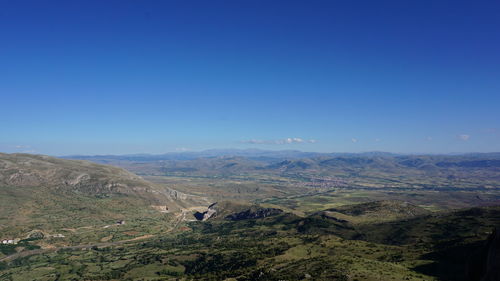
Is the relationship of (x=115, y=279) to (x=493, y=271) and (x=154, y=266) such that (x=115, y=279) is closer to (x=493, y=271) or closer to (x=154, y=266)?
(x=154, y=266)

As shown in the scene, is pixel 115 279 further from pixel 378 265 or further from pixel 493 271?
pixel 493 271

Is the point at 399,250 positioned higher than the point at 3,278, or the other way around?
the point at 399,250

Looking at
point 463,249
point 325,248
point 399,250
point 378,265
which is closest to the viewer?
point 378,265

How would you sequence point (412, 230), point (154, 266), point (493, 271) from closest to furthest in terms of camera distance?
point (493, 271), point (154, 266), point (412, 230)

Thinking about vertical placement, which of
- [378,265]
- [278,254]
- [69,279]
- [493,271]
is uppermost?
[493,271]

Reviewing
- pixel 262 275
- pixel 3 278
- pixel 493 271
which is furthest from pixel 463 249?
pixel 3 278

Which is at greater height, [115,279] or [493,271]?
[493,271]

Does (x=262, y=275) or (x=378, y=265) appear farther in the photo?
(x=262, y=275)

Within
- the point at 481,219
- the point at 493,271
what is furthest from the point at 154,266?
the point at 481,219

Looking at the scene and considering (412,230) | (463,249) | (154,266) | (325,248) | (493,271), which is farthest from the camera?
(412,230)
